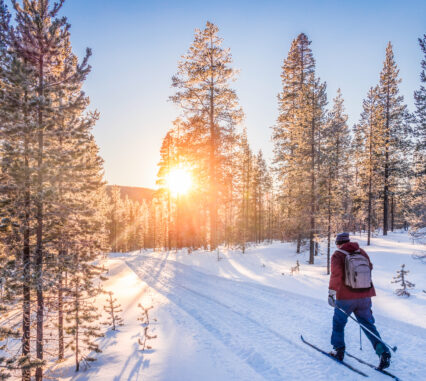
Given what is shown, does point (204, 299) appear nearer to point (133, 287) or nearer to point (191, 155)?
point (133, 287)

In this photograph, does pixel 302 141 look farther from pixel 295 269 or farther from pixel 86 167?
pixel 86 167

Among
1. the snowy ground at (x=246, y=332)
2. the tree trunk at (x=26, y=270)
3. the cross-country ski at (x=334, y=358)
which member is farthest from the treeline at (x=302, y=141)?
the tree trunk at (x=26, y=270)

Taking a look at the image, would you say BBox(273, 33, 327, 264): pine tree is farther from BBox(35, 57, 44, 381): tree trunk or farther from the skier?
BBox(35, 57, 44, 381): tree trunk

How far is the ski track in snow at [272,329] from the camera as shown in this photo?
5.05 meters

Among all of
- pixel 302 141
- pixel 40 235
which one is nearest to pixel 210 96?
pixel 302 141

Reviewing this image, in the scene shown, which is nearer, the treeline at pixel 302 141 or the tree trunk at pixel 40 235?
the tree trunk at pixel 40 235

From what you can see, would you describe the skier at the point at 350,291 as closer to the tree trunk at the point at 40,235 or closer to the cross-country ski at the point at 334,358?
the cross-country ski at the point at 334,358

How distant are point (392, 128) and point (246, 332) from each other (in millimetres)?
31158

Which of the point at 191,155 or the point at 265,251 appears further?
the point at 265,251

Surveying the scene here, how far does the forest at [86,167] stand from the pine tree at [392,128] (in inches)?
4.7

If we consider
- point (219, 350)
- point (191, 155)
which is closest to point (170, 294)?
point (219, 350)

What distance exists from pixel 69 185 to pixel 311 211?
1521cm

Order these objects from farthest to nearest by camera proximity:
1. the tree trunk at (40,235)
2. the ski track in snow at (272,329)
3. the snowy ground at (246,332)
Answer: the tree trunk at (40,235), the snowy ground at (246,332), the ski track in snow at (272,329)

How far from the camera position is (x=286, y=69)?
25500mm
